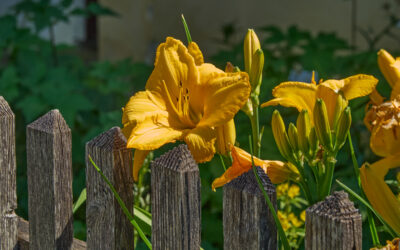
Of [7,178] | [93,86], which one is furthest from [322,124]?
[93,86]

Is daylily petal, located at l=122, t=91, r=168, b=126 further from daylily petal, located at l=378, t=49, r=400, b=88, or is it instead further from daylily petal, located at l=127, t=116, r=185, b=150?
daylily petal, located at l=378, t=49, r=400, b=88

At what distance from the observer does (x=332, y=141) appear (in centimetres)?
85

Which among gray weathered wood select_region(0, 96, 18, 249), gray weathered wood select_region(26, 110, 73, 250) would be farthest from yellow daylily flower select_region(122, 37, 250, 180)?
gray weathered wood select_region(0, 96, 18, 249)

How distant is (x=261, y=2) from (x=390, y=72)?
3.12m

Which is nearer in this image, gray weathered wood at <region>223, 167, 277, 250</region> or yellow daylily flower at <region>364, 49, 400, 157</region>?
yellow daylily flower at <region>364, 49, 400, 157</region>

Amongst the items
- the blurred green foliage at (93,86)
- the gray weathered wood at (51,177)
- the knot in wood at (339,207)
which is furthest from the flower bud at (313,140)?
the blurred green foliage at (93,86)

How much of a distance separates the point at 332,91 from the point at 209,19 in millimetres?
3323

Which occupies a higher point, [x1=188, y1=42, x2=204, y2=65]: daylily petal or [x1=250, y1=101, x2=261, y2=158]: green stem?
[x1=188, y1=42, x2=204, y2=65]: daylily petal

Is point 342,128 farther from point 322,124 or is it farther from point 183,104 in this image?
point 183,104

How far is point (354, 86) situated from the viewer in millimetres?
880

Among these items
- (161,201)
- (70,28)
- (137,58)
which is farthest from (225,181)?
(70,28)

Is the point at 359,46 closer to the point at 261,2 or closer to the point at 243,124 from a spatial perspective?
the point at 261,2

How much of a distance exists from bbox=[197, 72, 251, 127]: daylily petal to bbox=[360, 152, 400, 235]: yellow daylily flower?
20cm

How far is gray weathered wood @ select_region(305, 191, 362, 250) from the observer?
77cm
